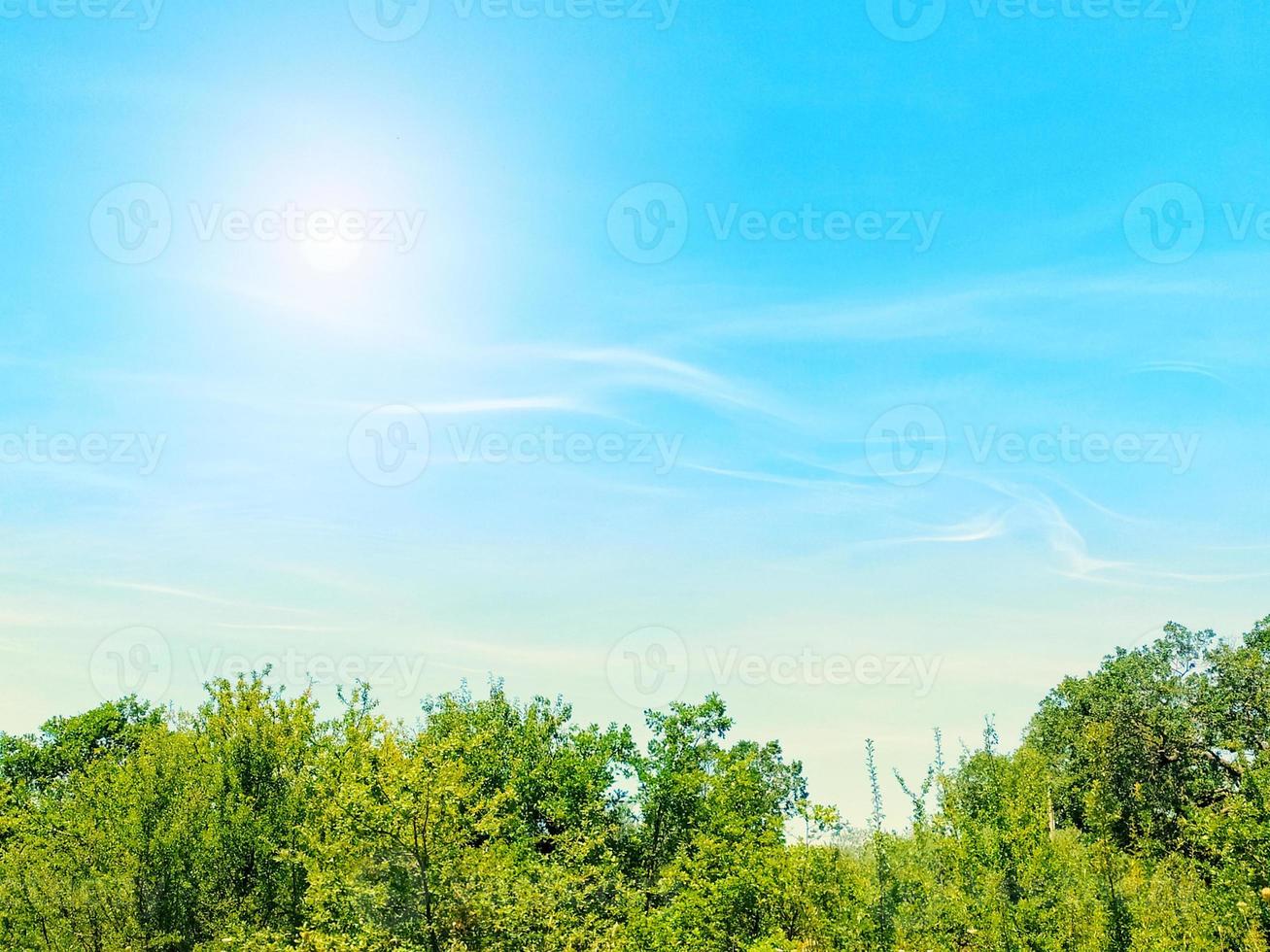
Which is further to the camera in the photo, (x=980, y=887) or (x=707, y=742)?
(x=707, y=742)

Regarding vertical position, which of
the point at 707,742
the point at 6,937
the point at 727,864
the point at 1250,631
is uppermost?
the point at 1250,631

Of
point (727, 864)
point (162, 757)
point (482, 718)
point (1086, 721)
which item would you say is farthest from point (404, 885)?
point (1086, 721)

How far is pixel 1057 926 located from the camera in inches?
741

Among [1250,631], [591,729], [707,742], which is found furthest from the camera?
[1250,631]

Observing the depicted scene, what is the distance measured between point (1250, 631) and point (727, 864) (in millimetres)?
49403

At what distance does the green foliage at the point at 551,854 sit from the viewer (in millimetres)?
17297

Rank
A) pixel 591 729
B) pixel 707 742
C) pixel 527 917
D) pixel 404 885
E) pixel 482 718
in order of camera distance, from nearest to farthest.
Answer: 1. pixel 404 885
2. pixel 527 917
3. pixel 707 742
4. pixel 591 729
5. pixel 482 718

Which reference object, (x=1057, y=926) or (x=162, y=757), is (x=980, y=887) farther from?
(x=162, y=757)

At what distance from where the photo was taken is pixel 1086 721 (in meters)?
58.5

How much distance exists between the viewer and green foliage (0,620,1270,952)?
17.3 metres

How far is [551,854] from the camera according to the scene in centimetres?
2973

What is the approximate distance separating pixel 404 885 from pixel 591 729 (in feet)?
55.7

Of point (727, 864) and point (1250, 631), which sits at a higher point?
point (1250, 631)

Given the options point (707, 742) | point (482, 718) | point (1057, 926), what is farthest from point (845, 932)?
point (482, 718)
